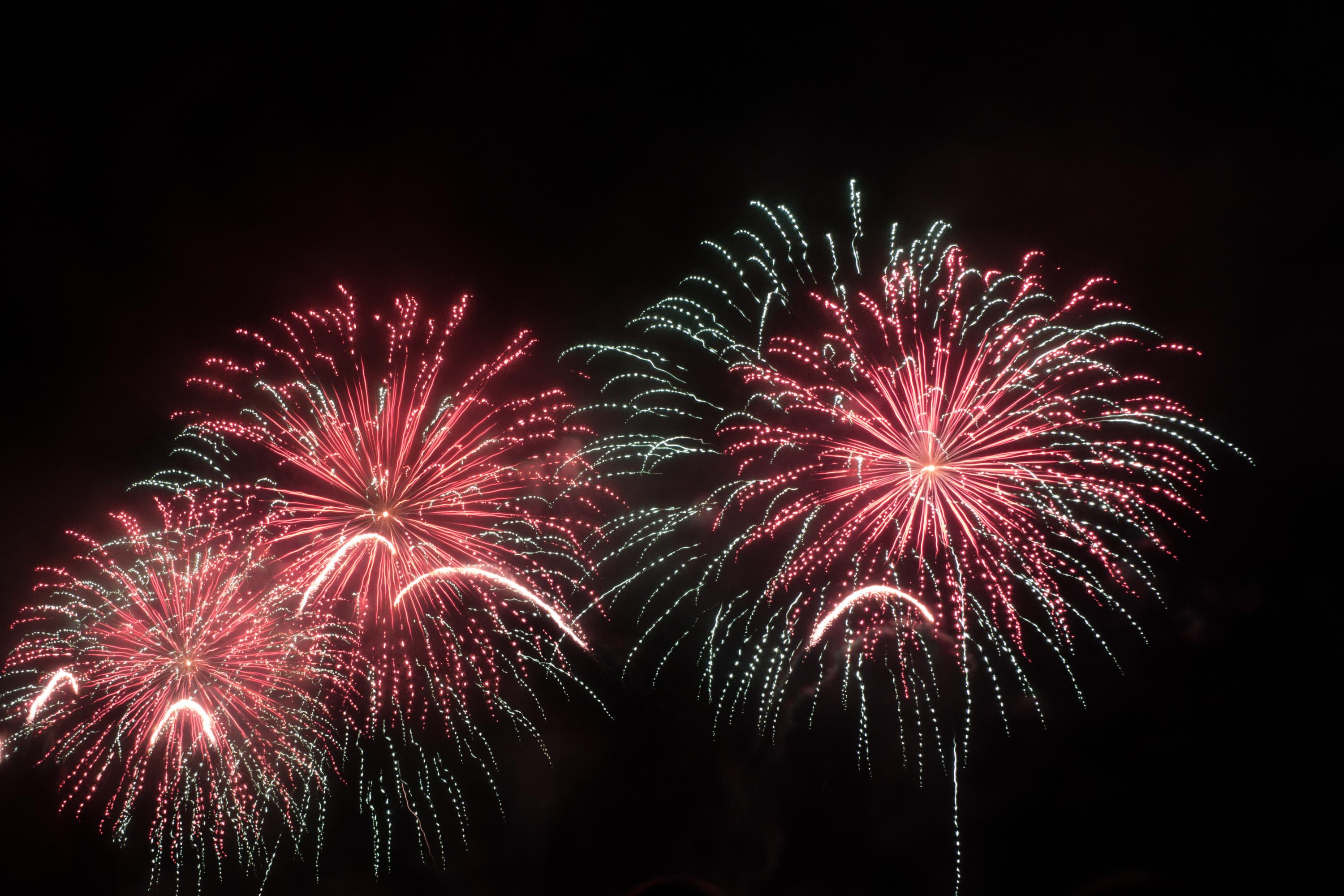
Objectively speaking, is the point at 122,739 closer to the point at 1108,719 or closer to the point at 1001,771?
the point at 1001,771

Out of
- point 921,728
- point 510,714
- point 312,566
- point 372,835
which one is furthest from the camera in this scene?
point 372,835

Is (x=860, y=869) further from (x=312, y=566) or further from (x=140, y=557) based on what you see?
(x=140, y=557)

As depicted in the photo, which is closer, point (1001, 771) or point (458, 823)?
point (1001, 771)

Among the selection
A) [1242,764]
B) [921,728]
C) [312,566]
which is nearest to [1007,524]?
[921,728]

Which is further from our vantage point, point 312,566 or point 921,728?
point 921,728

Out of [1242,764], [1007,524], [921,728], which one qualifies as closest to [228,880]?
[921,728]

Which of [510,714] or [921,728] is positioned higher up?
[510,714]

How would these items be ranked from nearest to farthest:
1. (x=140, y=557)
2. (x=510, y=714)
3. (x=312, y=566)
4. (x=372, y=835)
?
(x=312, y=566)
(x=140, y=557)
(x=510, y=714)
(x=372, y=835)

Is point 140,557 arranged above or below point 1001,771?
above

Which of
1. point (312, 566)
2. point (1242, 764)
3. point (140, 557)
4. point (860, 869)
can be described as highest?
point (140, 557)
